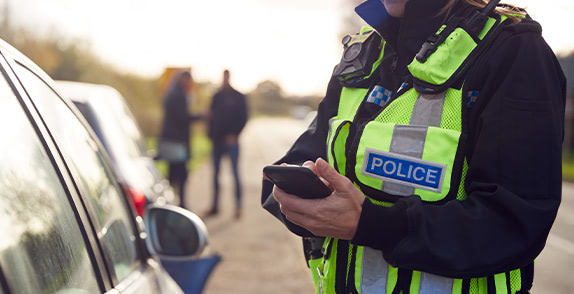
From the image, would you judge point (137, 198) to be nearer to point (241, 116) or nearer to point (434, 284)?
point (434, 284)

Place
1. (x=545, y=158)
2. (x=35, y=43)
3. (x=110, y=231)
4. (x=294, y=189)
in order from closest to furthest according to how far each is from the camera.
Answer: (x=545, y=158)
(x=294, y=189)
(x=110, y=231)
(x=35, y=43)

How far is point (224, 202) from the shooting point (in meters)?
10.4

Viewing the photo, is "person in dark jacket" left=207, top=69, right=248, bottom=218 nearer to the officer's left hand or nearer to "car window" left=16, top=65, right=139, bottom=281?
"car window" left=16, top=65, right=139, bottom=281

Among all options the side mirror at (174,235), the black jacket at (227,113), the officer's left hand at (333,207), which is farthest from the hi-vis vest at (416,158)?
the black jacket at (227,113)

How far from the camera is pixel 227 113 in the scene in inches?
320

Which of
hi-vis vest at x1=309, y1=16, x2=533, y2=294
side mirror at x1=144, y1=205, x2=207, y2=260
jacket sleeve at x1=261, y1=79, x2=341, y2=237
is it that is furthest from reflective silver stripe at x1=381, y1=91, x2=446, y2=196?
side mirror at x1=144, y1=205, x2=207, y2=260

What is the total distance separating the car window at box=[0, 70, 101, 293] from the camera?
114 centimetres

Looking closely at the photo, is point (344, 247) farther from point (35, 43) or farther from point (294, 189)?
point (35, 43)

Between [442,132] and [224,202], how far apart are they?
361 inches

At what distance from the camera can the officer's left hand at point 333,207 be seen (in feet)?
4.34

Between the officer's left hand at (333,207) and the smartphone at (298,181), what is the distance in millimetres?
15

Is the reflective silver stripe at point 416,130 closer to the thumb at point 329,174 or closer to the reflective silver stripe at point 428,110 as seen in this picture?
the reflective silver stripe at point 428,110

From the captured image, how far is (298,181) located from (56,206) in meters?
0.60

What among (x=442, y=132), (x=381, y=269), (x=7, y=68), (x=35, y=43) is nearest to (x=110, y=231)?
(x=7, y=68)
